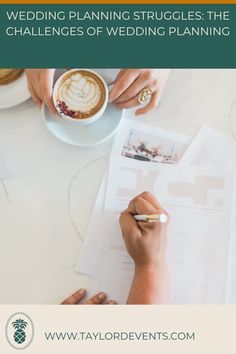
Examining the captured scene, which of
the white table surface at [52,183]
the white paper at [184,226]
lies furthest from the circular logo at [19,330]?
the white paper at [184,226]

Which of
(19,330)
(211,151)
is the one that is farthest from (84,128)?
(19,330)

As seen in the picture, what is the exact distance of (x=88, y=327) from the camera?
0.75m

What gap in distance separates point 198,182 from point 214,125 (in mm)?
107

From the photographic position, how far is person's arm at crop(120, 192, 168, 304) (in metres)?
0.73

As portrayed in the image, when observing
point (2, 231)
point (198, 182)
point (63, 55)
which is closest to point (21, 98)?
point (63, 55)

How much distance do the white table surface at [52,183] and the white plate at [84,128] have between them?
2cm

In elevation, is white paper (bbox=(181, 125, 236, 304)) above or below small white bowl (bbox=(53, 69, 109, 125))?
below

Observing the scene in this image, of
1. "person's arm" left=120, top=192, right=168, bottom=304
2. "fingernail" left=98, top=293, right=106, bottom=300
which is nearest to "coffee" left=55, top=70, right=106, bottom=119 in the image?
"person's arm" left=120, top=192, right=168, bottom=304

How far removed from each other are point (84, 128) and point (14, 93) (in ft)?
0.45

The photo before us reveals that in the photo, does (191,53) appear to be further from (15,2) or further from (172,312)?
(172,312)

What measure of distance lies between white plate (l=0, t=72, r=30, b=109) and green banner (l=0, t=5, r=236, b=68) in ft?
0.10

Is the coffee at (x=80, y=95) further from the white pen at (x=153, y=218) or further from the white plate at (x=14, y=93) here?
the white pen at (x=153, y=218)

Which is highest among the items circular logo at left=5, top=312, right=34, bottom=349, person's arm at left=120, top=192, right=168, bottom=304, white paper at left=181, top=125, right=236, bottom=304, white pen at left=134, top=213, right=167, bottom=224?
white paper at left=181, top=125, right=236, bottom=304

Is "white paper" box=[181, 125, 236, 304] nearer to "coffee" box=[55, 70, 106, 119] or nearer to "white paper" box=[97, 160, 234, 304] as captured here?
"white paper" box=[97, 160, 234, 304]
